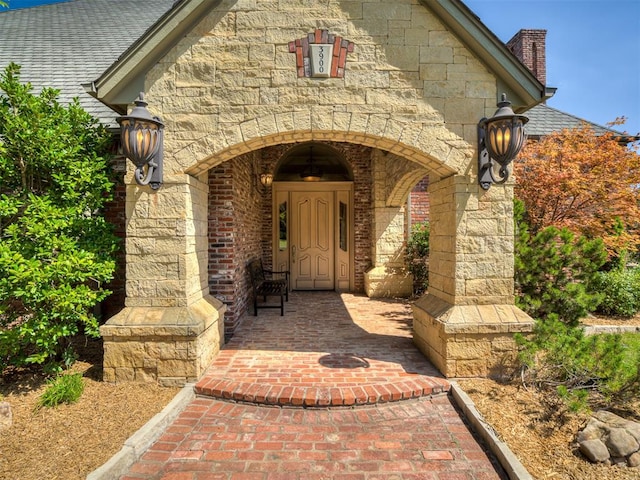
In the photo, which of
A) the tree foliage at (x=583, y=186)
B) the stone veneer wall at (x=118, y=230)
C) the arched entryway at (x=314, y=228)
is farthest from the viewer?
the arched entryway at (x=314, y=228)

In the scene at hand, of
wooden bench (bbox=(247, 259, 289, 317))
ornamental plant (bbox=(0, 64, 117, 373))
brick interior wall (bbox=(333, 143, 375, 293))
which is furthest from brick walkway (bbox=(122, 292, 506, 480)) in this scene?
brick interior wall (bbox=(333, 143, 375, 293))

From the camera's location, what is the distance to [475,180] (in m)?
3.81

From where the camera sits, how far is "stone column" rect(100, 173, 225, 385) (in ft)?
11.9

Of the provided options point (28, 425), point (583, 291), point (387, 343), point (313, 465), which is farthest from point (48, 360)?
point (583, 291)

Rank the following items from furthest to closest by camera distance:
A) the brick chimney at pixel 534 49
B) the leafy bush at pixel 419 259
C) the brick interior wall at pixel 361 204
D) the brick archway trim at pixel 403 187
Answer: the brick chimney at pixel 534 49 → the brick interior wall at pixel 361 204 → the leafy bush at pixel 419 259 → the brick archway trim at pixel 403 187

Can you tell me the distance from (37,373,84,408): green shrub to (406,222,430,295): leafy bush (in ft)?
22.0

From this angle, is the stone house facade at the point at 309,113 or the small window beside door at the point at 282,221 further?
the small window beside door at the point at 282,221

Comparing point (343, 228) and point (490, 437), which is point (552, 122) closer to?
point (343, 228)

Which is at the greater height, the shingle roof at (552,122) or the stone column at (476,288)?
the shingle roof at (552,122)

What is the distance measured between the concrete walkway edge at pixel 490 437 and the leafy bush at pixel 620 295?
5.14 meters

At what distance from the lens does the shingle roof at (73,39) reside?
634cm

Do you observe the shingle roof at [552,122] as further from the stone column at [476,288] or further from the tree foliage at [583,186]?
the stone column at [476,288]

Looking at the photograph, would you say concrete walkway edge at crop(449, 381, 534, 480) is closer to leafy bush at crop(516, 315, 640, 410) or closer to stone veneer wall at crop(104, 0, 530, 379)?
stone veneer wall at crop(104, 0, 530, 379)

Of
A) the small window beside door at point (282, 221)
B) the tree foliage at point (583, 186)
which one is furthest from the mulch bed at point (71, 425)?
the tree foliage at point (583, 186)
